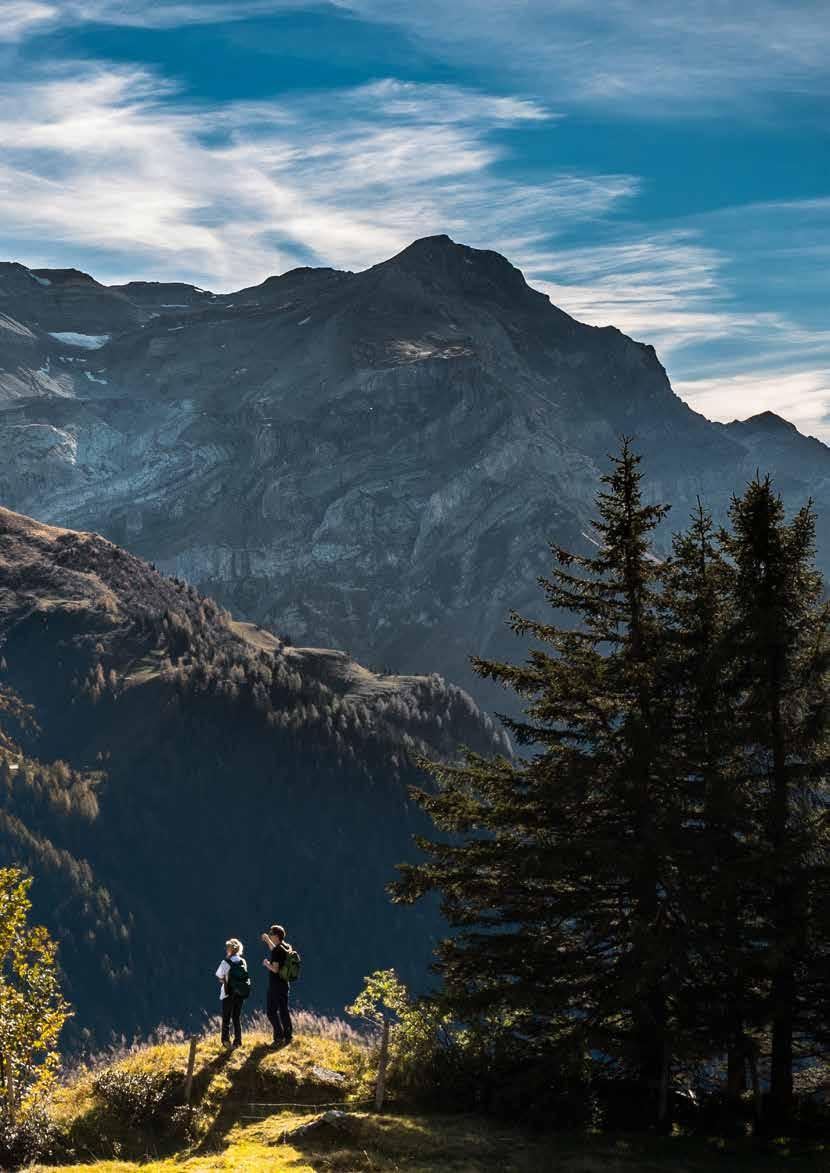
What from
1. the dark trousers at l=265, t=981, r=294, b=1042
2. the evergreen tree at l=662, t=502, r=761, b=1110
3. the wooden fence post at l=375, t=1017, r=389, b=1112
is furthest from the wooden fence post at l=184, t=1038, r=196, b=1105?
the evergreen tree at l=662, t=502, r=761, b=1110

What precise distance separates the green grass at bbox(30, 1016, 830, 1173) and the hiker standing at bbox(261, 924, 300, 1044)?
4.81 ft

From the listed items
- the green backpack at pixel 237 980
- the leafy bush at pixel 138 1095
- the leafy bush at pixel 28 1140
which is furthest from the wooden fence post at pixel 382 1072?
the leafy bush at pixel 28 1140

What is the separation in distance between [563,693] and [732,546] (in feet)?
16.4

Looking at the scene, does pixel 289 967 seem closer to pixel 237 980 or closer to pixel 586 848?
pixel 237 980

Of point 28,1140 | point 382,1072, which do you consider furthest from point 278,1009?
point 28,1140

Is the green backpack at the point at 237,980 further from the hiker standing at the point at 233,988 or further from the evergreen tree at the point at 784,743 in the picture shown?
the evergreen tree at the point at 784,743

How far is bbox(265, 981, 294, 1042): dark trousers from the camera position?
26250 mm

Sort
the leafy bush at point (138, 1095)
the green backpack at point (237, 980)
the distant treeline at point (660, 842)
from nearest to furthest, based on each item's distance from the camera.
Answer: the leafy bush at point (138, 1095) < the distant treeline at point (660, 842) < the green backpack at point (237, 980)

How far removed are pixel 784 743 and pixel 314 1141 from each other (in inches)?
472

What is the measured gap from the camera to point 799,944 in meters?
22.7

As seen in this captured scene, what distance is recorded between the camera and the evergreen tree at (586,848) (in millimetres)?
22547

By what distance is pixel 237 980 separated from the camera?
25984mm

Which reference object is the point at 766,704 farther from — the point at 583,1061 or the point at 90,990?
the point at 90,990

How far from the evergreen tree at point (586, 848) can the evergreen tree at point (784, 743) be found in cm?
184
